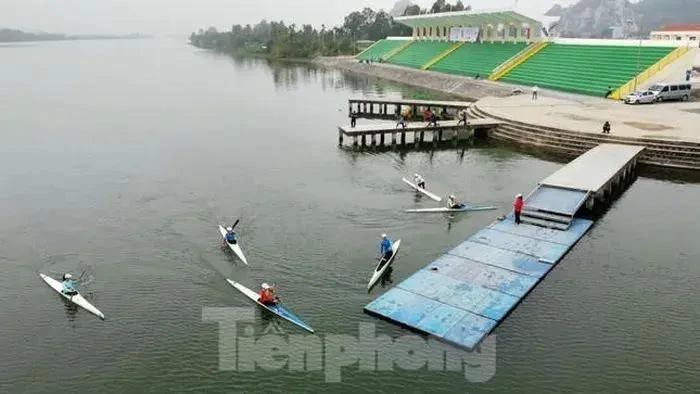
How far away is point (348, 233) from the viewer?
25.0m

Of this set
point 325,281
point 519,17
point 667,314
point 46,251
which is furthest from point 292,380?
point 519,17

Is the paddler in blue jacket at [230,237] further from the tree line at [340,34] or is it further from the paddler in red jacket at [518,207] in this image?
the tree line at [340,34]

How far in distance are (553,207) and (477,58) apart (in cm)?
6328

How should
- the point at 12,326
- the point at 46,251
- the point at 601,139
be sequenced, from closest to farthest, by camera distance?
the point at 12,326, the point at 46,251, the point at 601,139

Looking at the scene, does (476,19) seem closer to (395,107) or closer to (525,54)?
(525,54)

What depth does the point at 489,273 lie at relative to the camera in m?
20.7

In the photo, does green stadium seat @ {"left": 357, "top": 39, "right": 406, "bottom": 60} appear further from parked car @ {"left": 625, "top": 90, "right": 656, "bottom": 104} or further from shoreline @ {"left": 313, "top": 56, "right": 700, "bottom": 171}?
parked car @ {"left": 625, "top": 90, "right": 656, "bottom": 104}

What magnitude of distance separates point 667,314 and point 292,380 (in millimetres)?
12274

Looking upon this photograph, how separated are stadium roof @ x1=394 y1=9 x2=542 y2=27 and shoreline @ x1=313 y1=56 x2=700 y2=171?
17.3 m

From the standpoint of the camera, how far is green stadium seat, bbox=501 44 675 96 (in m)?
57.7

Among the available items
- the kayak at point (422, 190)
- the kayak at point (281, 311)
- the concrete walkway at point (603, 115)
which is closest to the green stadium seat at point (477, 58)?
the concrete walkway at point (603, 115)

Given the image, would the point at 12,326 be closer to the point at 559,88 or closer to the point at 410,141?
the point at 410,141

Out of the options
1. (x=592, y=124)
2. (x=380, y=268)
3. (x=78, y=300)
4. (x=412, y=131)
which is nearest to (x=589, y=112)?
(x=592, y=124)

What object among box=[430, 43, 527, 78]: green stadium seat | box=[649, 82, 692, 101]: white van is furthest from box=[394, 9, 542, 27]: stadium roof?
box=[649, 82, 692, 101]: white van
